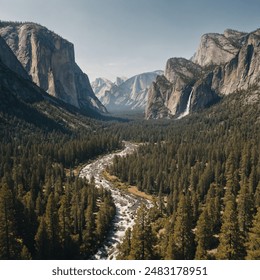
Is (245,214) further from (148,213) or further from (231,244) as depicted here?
(148,213)

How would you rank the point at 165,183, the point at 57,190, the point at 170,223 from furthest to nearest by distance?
the point at 165,183
the point at 57,190
the point at 170,223

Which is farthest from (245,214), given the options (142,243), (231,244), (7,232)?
(7,232)

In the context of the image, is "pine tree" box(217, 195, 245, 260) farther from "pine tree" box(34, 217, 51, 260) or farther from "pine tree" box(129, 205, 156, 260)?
"pine tree" box(34, 217, 51, 260)

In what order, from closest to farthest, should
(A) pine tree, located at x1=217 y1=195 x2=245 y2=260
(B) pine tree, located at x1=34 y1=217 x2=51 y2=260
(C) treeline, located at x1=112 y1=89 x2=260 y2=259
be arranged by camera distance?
(A) pine tree, located at x1=217 y1=195 x2=245 y2=260
(C) treeline, located at x1=112 y1=89 x2=260 y2=259
(B) pine tree, located at x1=34 y1=217 x2=51 y2=260

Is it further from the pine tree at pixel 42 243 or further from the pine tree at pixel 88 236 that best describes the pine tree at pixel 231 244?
the pine tree at pixel 42 243

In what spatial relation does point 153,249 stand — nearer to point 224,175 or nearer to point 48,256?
point 48,256

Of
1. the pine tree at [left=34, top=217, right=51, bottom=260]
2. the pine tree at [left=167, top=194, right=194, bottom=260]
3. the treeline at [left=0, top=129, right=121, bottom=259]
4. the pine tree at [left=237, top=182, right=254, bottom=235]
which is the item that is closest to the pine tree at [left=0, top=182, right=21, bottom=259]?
the treeline at [left=0, top=129, right=121, bottom=259]

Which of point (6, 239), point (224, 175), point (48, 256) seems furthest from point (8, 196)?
point (224, 175)
